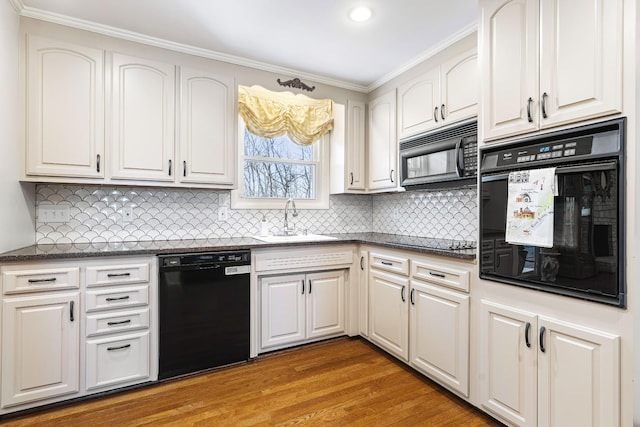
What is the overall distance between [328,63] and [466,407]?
281cm

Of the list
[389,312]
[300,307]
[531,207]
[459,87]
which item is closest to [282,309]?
[300,307]

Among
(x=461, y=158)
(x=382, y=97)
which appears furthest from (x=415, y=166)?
(x=382, y=97)

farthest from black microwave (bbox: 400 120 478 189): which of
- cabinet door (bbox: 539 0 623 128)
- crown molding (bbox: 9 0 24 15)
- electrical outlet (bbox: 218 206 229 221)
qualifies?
crown molding (bbox: 9 0 24 15)

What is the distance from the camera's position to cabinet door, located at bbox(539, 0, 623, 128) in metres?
1.38

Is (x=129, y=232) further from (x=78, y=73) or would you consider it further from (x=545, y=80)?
(x=545, y=80)

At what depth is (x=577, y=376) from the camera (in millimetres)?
1497

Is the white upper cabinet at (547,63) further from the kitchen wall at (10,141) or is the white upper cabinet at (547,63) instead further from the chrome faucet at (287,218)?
the kitchen wall at (10,141)

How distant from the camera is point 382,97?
10.8 ft

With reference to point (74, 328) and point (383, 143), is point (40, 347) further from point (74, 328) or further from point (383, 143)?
point (383, 143)

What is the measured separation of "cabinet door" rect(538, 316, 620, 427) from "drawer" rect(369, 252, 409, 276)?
1006 millimetres

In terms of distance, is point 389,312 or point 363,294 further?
point 363,294

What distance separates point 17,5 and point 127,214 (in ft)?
4.88

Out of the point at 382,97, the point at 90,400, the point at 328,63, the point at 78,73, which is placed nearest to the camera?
the point at 90,400

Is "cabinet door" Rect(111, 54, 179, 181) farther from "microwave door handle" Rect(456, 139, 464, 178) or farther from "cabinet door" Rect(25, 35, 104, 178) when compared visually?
"microwave door handle" Rect(456, 139, 464, 178)
